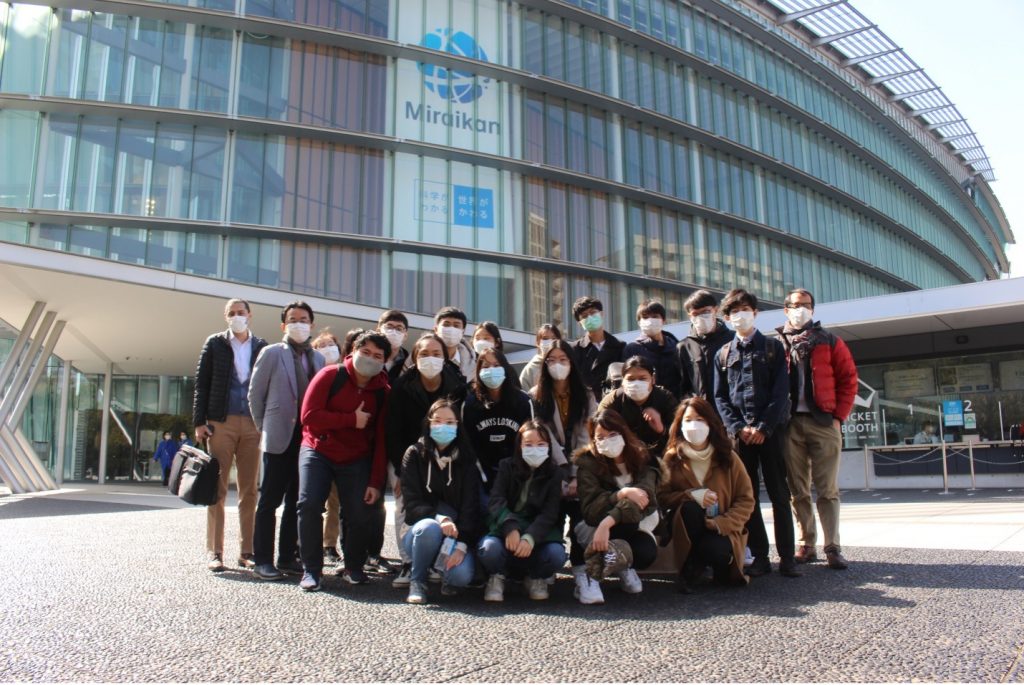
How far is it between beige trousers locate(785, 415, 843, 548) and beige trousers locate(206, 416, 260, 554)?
4.06 m

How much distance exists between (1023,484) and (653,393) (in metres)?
13.0

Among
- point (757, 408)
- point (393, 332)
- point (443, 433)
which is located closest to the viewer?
point (443, 433)

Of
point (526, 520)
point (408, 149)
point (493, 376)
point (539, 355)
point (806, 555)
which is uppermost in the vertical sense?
point (408, 149)

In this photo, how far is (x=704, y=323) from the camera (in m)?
5.77

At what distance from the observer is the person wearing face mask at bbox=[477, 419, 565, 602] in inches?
175

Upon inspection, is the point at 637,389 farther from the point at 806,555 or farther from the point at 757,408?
the point at 806,555

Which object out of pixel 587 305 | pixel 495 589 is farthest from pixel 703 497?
pixel 587 305

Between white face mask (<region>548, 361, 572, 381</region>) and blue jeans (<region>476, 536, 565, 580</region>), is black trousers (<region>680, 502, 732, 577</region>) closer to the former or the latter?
blue jeans (<region>476, 536, 565, 580</region>)

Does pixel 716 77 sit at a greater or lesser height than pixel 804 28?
lesser

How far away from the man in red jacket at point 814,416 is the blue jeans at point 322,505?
10.1ft

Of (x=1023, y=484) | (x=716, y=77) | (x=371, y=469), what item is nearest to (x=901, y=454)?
(x=1023, y=484)

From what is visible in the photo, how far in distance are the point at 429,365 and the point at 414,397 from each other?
247 millimetres

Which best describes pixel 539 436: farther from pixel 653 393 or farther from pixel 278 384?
pixel 278 384

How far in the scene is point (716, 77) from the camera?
105ft
